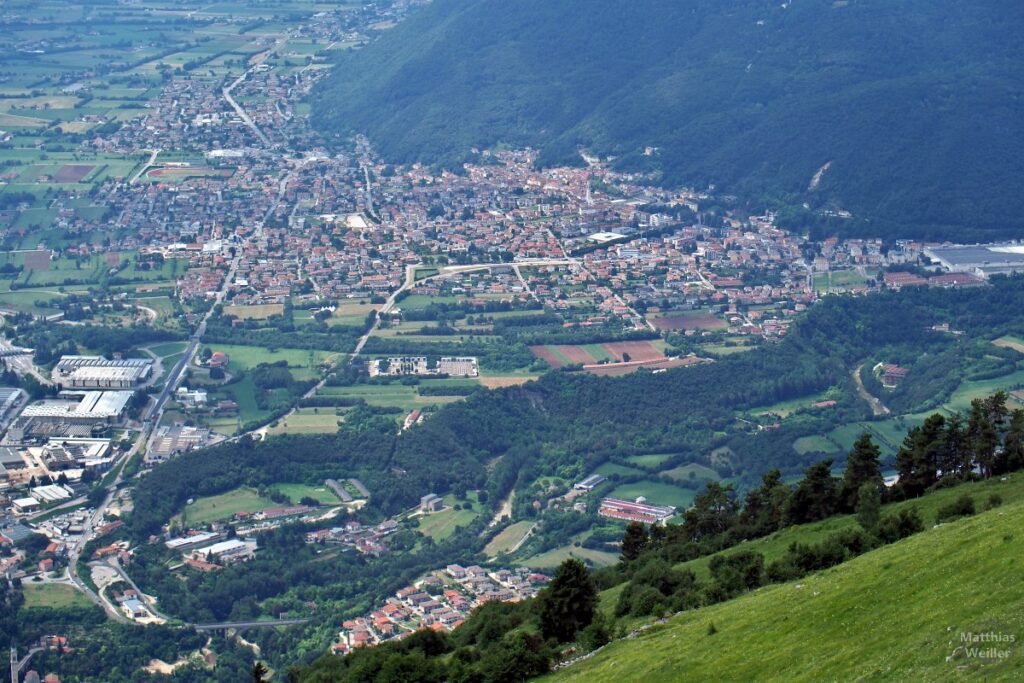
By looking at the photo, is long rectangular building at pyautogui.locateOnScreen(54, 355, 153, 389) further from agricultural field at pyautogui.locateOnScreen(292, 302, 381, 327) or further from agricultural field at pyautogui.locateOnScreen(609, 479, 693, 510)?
agricultural field at pyautogui.locateOnScreen(609, 479, 693, 510)

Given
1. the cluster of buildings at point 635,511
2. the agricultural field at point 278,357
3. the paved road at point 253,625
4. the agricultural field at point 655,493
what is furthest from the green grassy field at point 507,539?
the agricultural field at point 278,357

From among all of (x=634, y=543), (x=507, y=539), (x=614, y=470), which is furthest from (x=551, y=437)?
(x=634, y=543)

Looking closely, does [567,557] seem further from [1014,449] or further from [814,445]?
[1014,449]

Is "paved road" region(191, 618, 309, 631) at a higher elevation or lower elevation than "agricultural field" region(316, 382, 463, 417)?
lower

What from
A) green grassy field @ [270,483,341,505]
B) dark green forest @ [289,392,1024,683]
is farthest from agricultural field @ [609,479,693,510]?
dark green forest @ [289,392,1024,683]

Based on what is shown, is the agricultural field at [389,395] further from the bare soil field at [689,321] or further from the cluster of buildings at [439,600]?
the cluster of buildings at [439,600]
